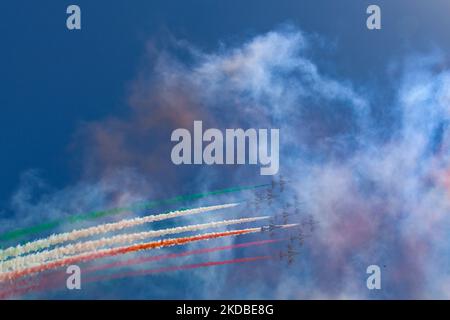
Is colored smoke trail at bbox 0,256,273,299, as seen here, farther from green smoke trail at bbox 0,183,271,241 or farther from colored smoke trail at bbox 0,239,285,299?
green smoke trail at bbox 0,183,271,241

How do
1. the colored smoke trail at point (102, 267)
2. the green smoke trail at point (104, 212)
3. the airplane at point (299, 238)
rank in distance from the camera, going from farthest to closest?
the airplane at point (299, 238) < the colored smoke trail at point (102, 267) < the green smoke trail at point (104, 212)

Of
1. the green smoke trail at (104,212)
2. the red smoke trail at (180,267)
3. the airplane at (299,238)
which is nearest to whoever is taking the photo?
the green smoke trail at (104,212)

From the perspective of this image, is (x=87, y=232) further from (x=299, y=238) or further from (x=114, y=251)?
(x=299, y=238)

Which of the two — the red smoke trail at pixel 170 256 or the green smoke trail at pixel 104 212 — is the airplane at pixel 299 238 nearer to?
the red smoke trail at pixel 170 256

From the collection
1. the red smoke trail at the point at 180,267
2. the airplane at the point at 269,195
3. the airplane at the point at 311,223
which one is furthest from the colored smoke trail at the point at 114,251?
the airplane at the point at 311,223

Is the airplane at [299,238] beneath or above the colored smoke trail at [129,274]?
above
